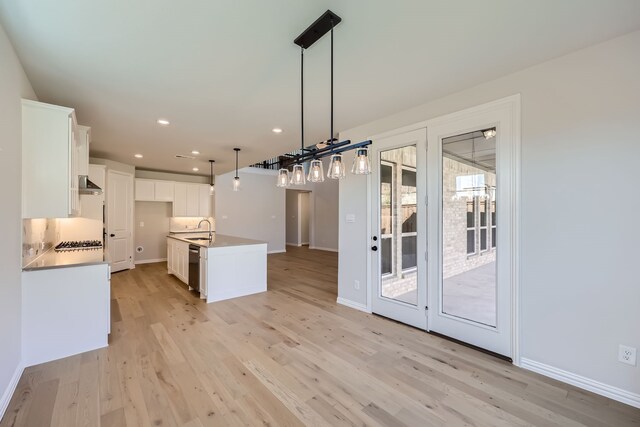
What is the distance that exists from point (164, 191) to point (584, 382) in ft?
27.1

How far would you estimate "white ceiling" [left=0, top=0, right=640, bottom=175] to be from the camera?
5.47ft

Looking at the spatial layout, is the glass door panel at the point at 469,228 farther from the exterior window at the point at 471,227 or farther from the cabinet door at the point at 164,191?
the cabinet door at the point at 164,191

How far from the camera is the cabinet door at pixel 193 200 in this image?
756 centimetres

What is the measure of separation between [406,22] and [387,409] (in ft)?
8.69

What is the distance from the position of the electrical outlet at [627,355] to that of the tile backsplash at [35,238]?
4.96 metres

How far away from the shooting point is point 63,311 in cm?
261

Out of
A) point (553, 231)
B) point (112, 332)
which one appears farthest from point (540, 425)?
point (112, 332)

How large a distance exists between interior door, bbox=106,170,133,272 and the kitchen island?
222 cm

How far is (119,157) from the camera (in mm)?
5684

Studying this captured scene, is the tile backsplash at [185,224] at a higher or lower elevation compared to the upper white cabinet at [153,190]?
lower

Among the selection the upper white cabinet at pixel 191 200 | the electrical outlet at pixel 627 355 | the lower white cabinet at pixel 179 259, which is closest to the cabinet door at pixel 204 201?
the upper white cabinet at pixel 191 200

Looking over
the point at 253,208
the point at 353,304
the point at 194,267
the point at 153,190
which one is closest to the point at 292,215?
the point at 253,208

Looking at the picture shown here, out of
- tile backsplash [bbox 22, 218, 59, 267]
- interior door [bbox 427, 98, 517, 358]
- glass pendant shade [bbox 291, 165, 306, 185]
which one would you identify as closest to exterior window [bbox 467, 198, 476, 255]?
interior door [bbox 427, 98, 517, 358]

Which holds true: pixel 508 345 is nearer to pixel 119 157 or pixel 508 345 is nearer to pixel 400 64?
pixel 400 64
